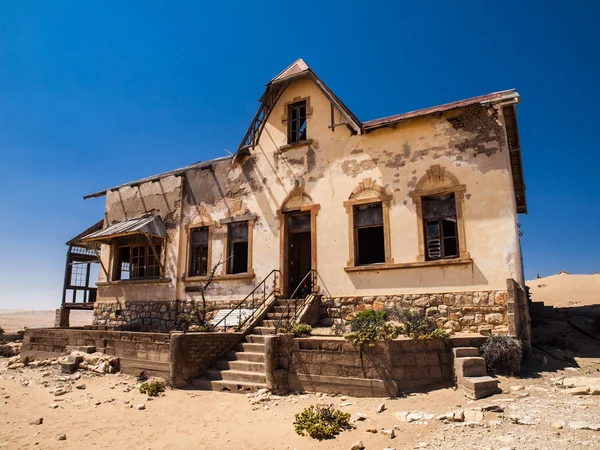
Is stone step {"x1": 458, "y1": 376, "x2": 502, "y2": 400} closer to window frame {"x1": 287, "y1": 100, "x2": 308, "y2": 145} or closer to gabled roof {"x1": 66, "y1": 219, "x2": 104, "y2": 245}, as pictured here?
window frame {"x1": 287, "y1": 100, "x2": 308, "y2": 145}

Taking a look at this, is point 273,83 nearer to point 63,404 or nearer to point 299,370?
point 299,370

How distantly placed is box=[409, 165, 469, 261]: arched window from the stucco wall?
0.18 metres

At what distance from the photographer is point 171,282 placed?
53.3ft

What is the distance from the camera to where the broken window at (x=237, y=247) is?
50.2ft

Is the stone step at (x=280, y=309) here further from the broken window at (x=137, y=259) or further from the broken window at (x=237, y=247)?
the broken window at (x=137, y=259)

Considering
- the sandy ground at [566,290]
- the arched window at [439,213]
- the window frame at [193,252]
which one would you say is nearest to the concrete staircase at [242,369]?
the arched window at [439,213]

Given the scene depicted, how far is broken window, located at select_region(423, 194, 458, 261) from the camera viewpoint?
38.3 ft

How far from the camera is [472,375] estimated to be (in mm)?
8117

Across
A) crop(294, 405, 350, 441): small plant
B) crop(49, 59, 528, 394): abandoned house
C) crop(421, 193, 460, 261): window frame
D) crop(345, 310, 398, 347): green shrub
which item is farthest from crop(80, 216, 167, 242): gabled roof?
crop(294, 405, 350, 441): small plant

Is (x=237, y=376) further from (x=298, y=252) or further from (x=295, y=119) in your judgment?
(x=295, y=119)

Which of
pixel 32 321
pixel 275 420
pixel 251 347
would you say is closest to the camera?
pixel 275 420

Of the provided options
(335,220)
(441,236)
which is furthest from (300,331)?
(441,236)

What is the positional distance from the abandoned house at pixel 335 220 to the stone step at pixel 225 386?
10.6 feet

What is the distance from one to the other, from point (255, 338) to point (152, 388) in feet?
8.79
